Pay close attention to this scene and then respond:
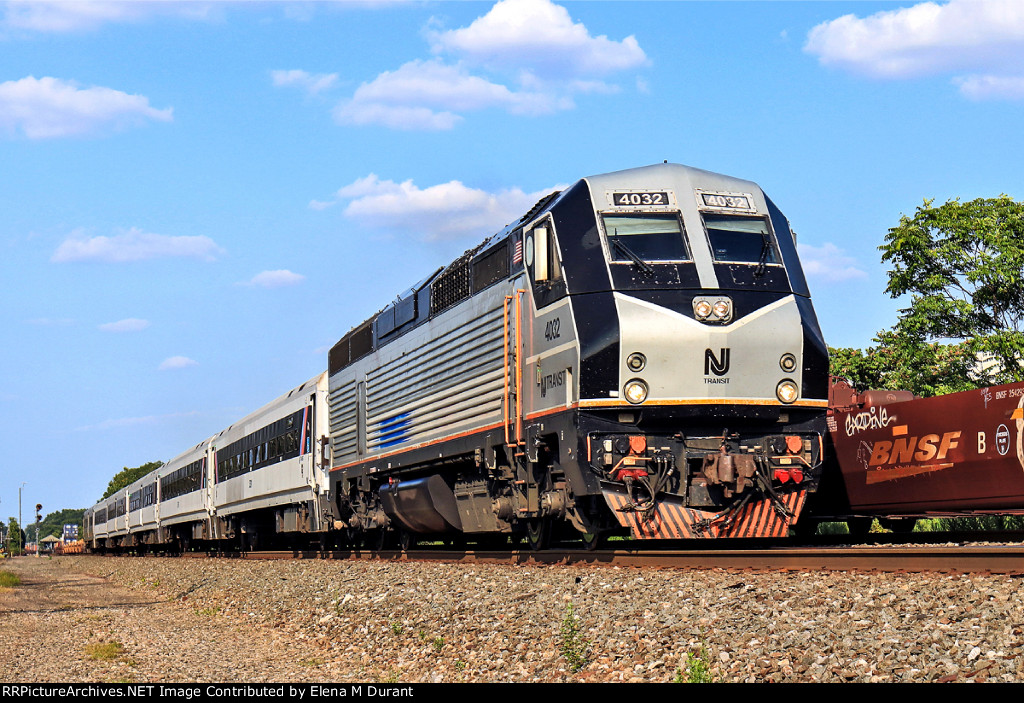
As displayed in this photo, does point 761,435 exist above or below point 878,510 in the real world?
above

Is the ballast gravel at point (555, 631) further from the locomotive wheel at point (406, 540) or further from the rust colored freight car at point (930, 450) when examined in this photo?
the rust colored freight car at point (930, 450)

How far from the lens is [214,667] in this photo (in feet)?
31.8

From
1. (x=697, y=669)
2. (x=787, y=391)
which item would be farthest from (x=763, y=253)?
(x=697, y=669)

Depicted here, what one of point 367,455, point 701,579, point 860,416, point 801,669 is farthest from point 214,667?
point 860,416

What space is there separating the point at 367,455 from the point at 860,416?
8.43 m

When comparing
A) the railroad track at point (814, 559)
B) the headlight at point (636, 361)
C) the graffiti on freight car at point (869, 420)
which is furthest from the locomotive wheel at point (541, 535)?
the graffiti on freight car at point (869, 420)

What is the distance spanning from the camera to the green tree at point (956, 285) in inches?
1102

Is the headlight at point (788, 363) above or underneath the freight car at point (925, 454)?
above

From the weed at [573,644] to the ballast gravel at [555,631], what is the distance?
0.02 m

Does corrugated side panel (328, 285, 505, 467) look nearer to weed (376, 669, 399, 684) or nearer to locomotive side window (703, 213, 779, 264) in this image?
locomotive side window (703, 213, 779, 264)

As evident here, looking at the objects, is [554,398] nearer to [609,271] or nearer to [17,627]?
[609,271]

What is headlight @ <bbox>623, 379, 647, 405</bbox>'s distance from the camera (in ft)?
37.8
